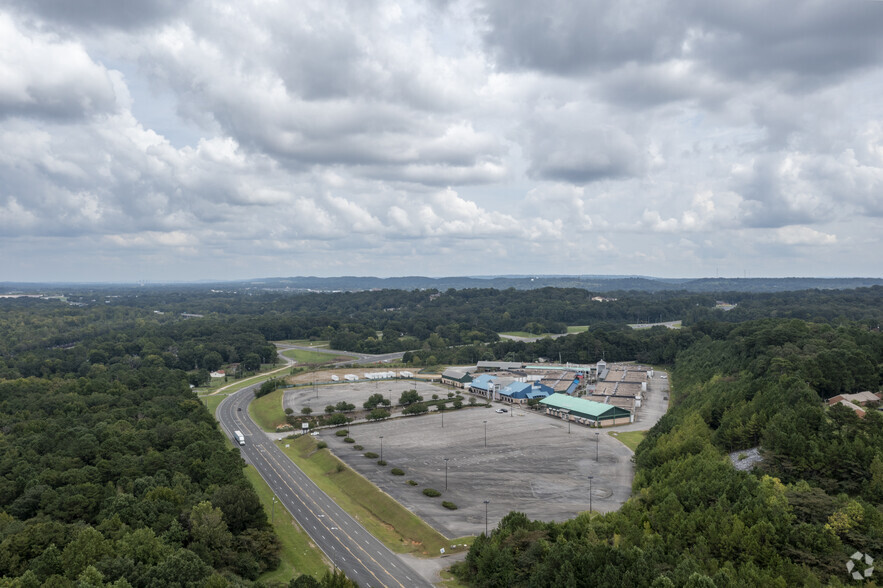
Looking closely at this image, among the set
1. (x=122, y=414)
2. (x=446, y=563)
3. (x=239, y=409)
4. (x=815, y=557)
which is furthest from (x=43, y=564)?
(x=239, y=409)

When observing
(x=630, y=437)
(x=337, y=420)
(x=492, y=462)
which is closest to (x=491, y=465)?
(x=492, y=462)

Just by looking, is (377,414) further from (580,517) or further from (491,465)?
(580,517)

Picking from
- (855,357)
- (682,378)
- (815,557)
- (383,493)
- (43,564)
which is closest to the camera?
(815,557)

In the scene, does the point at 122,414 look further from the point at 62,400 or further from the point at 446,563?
the point at 446,563

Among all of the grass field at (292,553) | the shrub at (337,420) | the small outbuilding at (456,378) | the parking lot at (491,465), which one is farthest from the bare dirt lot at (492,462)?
the small outbuilding at (456,378)

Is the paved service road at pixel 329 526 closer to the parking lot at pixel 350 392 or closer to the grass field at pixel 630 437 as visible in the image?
the parking lot at pixel 350 392
